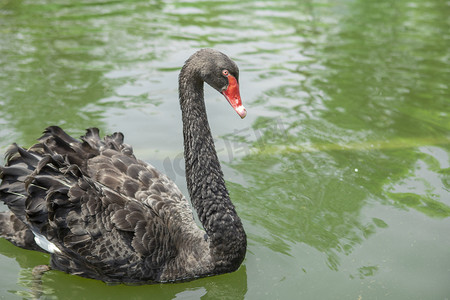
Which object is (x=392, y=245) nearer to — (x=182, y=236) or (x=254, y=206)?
(x=254, y=206)

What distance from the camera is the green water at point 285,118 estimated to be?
4.29m

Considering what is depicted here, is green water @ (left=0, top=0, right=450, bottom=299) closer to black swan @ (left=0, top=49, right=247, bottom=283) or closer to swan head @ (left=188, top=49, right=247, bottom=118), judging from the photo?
black swan @ (left=0, top=49, right=247, bottom=283)

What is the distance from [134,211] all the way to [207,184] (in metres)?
0.56

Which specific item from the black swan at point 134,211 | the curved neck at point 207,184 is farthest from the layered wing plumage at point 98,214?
the curved neck at point 207,184

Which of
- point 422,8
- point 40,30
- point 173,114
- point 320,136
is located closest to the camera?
point 320,136

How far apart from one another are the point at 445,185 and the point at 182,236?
8.79ft

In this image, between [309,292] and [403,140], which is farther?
[403,140]

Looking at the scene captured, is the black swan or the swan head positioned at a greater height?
the swan head

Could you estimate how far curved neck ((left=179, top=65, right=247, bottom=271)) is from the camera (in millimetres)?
4070

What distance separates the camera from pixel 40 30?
9242 millimetres

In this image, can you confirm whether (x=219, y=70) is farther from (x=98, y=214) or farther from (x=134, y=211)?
(x=98, y=214)

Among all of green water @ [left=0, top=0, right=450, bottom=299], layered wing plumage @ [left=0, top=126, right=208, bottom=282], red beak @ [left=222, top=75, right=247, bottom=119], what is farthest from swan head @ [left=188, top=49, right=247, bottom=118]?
green water @ [left=0, top=0, right=450, bottom=299]

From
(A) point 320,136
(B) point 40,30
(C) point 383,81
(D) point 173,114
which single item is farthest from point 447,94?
(B) point 40,30

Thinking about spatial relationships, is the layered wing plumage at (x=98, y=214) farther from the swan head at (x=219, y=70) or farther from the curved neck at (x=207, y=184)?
the swan head at (x=219, y=70)
